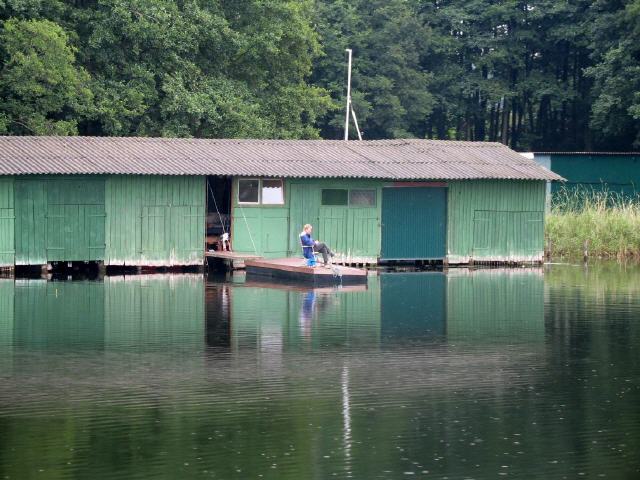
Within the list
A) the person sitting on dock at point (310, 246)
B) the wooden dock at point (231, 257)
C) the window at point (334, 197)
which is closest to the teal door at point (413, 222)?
the window at point (334, 197)

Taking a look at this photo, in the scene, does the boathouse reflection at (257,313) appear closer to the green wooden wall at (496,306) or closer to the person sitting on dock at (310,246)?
the green wooden wall at (496,306)

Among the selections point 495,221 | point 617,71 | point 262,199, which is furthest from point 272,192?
point 617,71

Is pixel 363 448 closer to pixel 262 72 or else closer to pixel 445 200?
pixel 445 200

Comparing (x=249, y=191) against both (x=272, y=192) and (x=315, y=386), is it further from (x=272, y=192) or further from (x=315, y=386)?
(x=315, y=386)

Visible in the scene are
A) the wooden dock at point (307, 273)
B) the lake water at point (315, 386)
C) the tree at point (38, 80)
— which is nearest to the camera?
the lake water at point (315, 386)

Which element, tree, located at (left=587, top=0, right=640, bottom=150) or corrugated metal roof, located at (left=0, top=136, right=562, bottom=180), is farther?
tree, located at (left=587, top=0, right=640, bottom=150)

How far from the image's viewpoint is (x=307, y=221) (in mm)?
35344

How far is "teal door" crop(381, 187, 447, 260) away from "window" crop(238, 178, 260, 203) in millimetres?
3975

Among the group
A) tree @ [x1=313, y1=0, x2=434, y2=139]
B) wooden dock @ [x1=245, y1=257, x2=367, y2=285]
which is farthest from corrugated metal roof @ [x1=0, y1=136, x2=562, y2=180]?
tree @ [x1=313, y1=0, x2=434, y2=139]

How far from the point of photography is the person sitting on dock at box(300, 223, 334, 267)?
1208 inches

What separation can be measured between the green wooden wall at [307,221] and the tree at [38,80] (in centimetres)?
843

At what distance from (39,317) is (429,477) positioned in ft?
40.9

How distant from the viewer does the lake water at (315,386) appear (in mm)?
12789

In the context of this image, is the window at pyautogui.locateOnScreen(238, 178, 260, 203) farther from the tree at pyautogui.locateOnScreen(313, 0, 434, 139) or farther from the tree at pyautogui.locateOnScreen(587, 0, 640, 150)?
the tree at pyautogui.locateOnScreen(587, 0, 640, 150)
